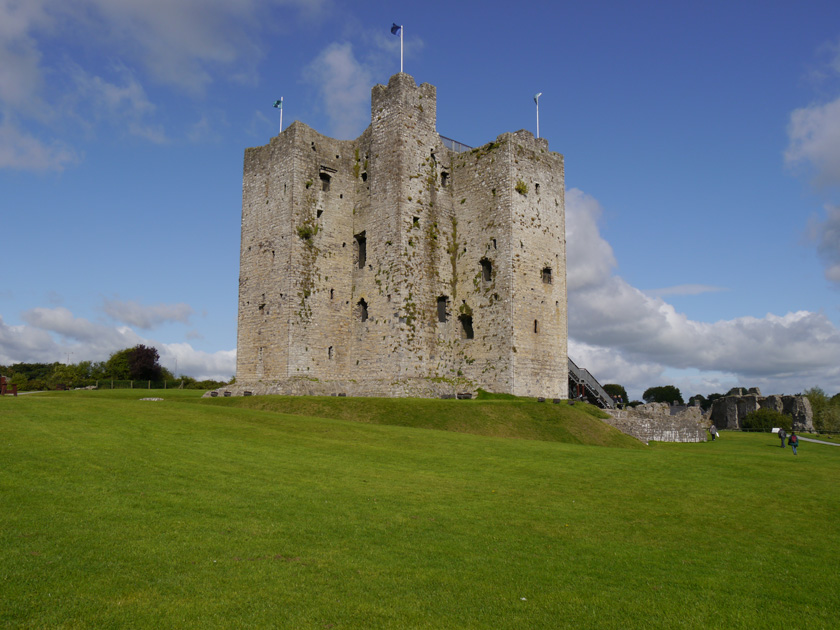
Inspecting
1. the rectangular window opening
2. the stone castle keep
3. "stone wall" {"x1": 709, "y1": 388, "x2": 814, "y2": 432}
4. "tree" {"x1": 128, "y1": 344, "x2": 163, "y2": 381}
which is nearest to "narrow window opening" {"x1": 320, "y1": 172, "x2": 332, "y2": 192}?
the stone castle keep

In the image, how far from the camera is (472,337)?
1497 inches

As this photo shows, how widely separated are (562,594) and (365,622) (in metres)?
2.37

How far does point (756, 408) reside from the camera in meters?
51.0

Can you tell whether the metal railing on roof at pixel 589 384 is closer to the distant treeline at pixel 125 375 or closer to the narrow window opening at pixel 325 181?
the narrow window opening at pixel 325 181

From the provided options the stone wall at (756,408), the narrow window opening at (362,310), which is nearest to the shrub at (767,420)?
the stone wall at (756,408)

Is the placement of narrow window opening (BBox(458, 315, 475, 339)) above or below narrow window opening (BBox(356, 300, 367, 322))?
below

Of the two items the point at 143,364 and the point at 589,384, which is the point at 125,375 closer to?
the point at 143,364

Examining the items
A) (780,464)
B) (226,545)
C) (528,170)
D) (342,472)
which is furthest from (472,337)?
(226,545)

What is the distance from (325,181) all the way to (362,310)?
8.59m

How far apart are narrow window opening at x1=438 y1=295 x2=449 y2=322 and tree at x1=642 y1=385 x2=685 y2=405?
9043cm

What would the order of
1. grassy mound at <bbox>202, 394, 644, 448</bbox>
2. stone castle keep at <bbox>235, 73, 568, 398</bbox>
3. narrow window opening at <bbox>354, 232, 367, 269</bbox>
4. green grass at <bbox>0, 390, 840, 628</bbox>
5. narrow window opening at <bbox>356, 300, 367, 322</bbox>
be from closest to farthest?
1. green grass at <bbox>0, 390, 840, 628</bbox>
2. grassy mound at <bbox>202, 394, 644, 448</bbox>
3. stone castle keep at <bbox>235, 73, 568, 398</bbox>
4. narrow window opening at <bbox>356, 300, 367, 322</bbox>
5. narrow window opening at <bbox>354, 232, 367, 269</bbox>

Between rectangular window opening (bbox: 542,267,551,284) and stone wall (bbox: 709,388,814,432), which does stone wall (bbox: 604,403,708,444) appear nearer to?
rectangular window opening (bbox: 542,267,551,284)

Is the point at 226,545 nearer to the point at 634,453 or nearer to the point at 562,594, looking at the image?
the point at 562,594

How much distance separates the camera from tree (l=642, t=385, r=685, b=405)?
385 ft
